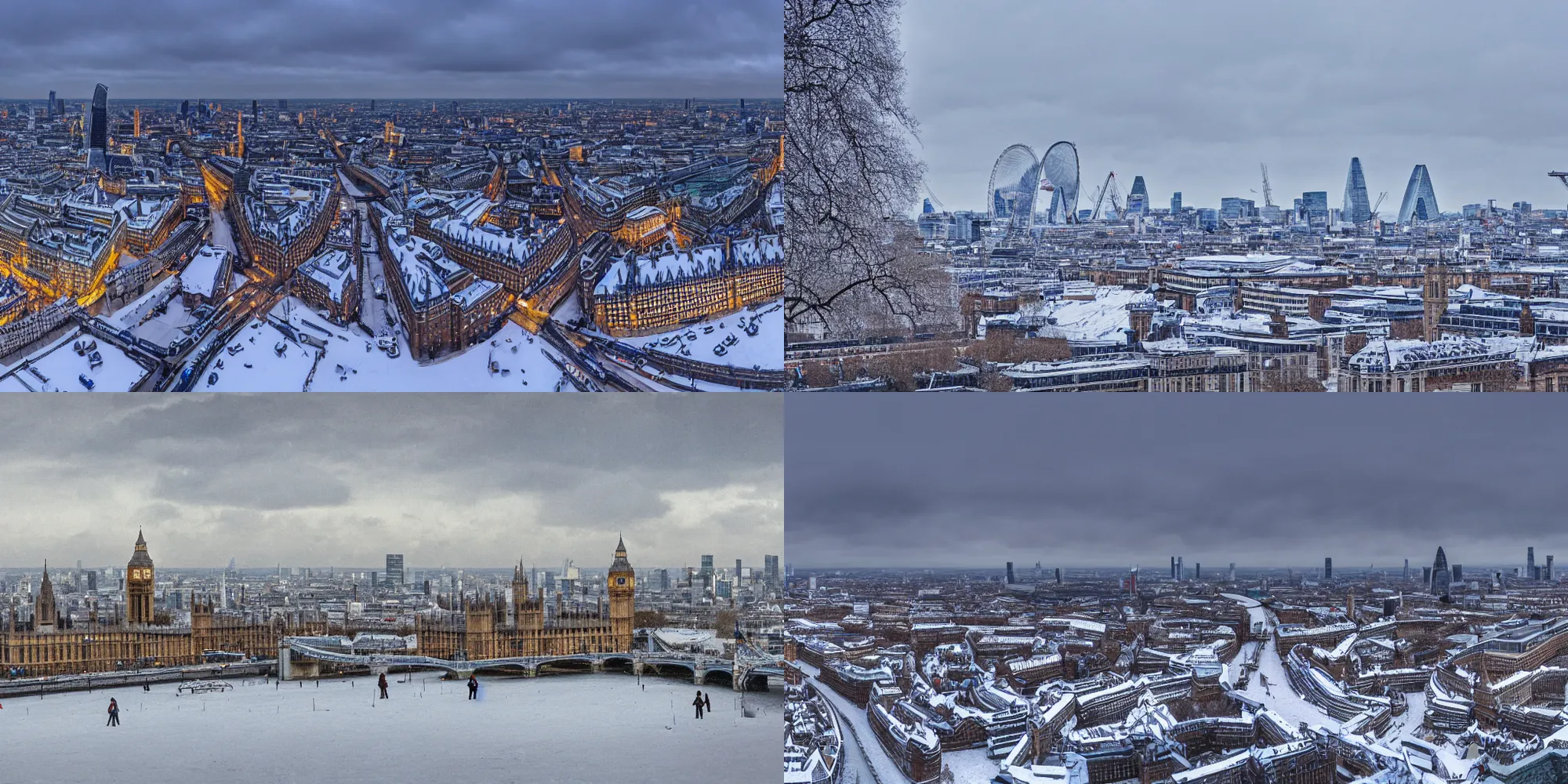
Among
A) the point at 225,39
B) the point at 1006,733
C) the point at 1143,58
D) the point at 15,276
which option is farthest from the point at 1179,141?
the point at 15,276

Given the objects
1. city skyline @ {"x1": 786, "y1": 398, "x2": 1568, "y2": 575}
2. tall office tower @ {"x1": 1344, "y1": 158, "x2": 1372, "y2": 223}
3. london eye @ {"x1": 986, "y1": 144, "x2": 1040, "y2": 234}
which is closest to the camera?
london eye @ {"x1": 986, "y1": 144, "x2": 1040, "y2": 234}

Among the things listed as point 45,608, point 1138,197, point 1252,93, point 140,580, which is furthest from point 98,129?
point 1252,93

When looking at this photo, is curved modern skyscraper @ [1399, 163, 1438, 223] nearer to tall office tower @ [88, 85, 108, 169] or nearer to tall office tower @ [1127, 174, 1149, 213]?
tall office tower @ [1127, 174, 1149, 213]

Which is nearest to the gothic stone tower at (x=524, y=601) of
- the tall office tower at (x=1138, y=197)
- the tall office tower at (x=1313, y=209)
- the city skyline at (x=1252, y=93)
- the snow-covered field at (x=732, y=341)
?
the snow-covered field at (x=732, y=341)

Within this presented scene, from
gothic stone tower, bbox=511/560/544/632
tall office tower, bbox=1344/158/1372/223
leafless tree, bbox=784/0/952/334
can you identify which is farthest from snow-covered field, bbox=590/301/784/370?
gothic stone tower, bbox=511/560/544/632

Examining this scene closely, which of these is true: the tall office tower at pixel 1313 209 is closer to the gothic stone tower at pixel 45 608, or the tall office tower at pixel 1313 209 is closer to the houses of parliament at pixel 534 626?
the houses of parliament at pixel 534 626

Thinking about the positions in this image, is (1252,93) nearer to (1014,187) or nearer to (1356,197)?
(1356,197)

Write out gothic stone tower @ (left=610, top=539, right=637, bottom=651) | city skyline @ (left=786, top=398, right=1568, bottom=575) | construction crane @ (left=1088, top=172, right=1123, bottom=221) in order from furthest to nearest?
gothic stone tower @ (left=610, top=539, right=637, bottom=651)
city skyline @ (left=786, top=398, right=1568, bottom=575)
construction crane @ (left=1088, top=172, right=1123, bottom=221)
